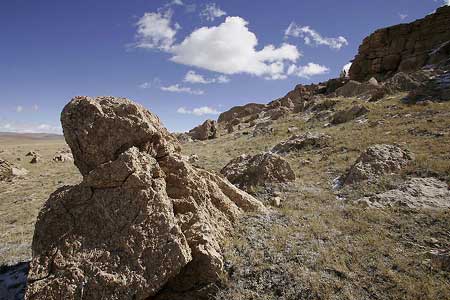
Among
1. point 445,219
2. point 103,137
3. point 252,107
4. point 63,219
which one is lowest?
point 445,219

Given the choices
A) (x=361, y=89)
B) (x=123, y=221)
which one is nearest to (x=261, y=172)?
(x=123, y=221)

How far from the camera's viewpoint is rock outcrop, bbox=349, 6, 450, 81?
4212 centimetres

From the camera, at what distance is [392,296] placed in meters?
5.68

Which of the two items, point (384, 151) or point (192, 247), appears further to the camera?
point (384, 151)

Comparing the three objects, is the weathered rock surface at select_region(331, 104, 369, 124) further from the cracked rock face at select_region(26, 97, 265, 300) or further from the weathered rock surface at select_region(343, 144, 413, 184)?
the cracked rock face at select_region(26, 97, 265, 300)

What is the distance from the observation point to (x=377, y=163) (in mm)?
12461

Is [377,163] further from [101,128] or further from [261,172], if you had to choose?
[101,128]

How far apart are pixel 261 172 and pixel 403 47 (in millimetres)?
46135

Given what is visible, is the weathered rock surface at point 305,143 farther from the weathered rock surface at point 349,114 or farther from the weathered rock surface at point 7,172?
the weathered rock surface at point 7,172

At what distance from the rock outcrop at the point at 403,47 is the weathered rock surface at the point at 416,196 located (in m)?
34.5

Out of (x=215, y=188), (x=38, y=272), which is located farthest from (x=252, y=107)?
(x=38, y=272)

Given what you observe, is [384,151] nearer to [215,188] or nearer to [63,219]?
[215,188]

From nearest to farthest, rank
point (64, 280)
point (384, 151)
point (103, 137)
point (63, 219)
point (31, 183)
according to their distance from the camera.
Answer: point (64, 280)
point (63, 219)
point (103, 137)
point (384, 151)
point (31, 183)

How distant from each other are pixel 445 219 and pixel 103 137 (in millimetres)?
9607
